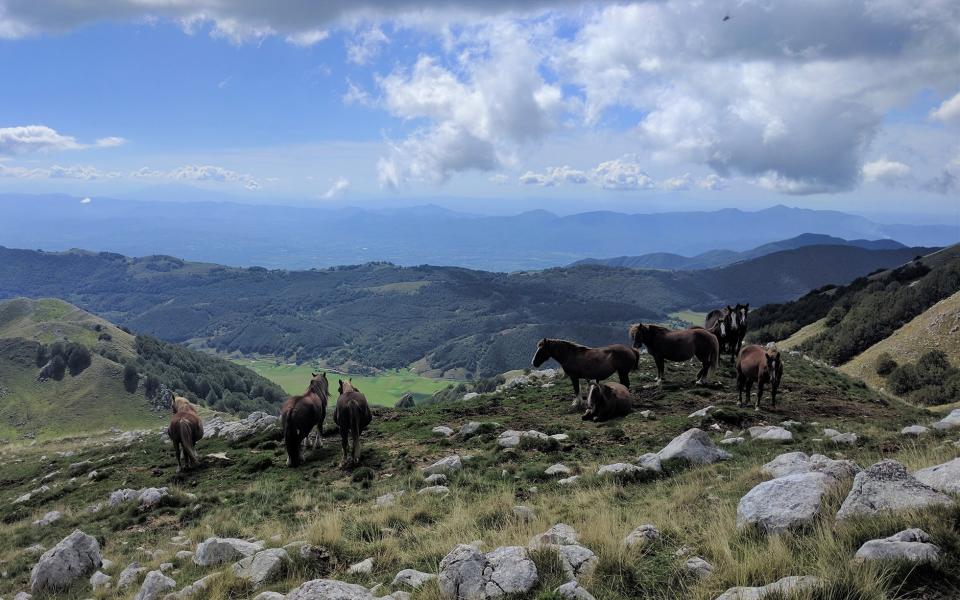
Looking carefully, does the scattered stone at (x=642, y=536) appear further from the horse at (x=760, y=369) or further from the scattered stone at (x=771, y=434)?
the horse at (x=760, y=369)

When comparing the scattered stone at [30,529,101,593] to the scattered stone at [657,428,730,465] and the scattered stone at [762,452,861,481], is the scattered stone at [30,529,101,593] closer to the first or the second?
the scattered stone at [657,428,730,465]

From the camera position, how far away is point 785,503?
261 inches

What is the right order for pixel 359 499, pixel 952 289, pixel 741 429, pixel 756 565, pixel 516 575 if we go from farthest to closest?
1. pixel 952 289
2. pixel 741 429
3. pixel 359 499
4. pixel 516 575
5. pixel 756 565

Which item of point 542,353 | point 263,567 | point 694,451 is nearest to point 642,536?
point 263,567

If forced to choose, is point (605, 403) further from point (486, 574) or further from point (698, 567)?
point (486, 574)

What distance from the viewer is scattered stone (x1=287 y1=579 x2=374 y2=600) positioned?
598cm

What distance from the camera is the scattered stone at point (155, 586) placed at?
25.0ft

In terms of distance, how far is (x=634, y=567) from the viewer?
608 centimetres

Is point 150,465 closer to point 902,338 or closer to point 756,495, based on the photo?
point 756,495

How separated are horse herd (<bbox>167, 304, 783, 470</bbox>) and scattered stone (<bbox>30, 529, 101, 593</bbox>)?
6.42 m

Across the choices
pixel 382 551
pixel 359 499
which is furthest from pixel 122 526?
pixel 382 551

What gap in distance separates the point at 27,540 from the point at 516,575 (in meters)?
14.0

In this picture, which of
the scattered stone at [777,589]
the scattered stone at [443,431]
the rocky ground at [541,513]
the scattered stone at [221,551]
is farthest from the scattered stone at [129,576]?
the scattered stone at [443,431]

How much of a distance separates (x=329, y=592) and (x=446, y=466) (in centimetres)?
778
